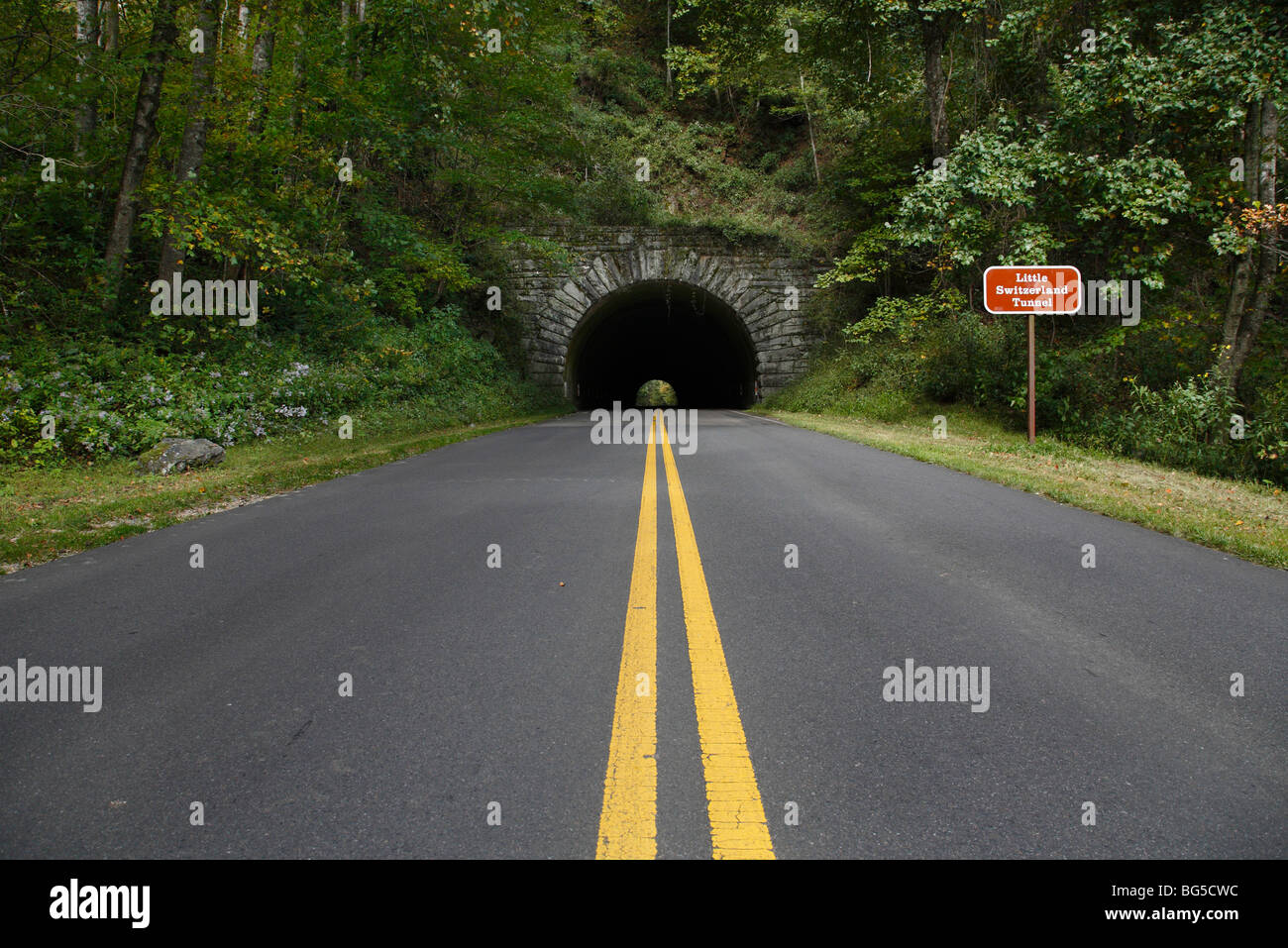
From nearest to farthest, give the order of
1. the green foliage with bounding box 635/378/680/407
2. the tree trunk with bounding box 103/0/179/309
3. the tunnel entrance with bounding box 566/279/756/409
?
the tree trunk with bounding box 103/0/179/309
the tunnel entrance with bounding box 566/279/756/409
the green foliage with bounding box 635/378/680/407

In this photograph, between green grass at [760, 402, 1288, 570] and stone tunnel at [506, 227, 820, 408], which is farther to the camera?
stone tunnel at [506, 227, 820, 408]

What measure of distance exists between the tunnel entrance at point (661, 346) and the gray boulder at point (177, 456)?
724 inches

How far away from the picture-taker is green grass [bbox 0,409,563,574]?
612 cm

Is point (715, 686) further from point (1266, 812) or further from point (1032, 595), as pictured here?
point (1032, 595)

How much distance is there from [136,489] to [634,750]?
8311mm

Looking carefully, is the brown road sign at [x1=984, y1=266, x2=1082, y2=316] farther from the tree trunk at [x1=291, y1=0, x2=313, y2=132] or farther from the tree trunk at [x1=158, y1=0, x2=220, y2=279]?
the tree trunk at [x1=291, y1=0, x2=313, y2=132]

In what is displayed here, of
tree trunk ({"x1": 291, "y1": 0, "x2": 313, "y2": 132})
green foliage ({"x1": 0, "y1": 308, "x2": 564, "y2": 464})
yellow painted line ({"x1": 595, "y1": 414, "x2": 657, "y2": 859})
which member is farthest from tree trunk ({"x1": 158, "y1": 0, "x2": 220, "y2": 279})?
yellow painted line ({"x1": 595, "y1": 414, "x2": 657, "y2": 859})

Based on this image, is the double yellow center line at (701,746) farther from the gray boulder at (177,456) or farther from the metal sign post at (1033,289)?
the metal sign post at (1033,289)

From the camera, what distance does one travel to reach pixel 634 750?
8.68ft

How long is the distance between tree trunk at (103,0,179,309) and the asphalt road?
31.0 ft

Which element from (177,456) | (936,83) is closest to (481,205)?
(177,456)

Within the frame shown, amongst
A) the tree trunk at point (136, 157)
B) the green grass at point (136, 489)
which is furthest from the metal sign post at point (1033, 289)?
the tree trunk at point (136, 157)
